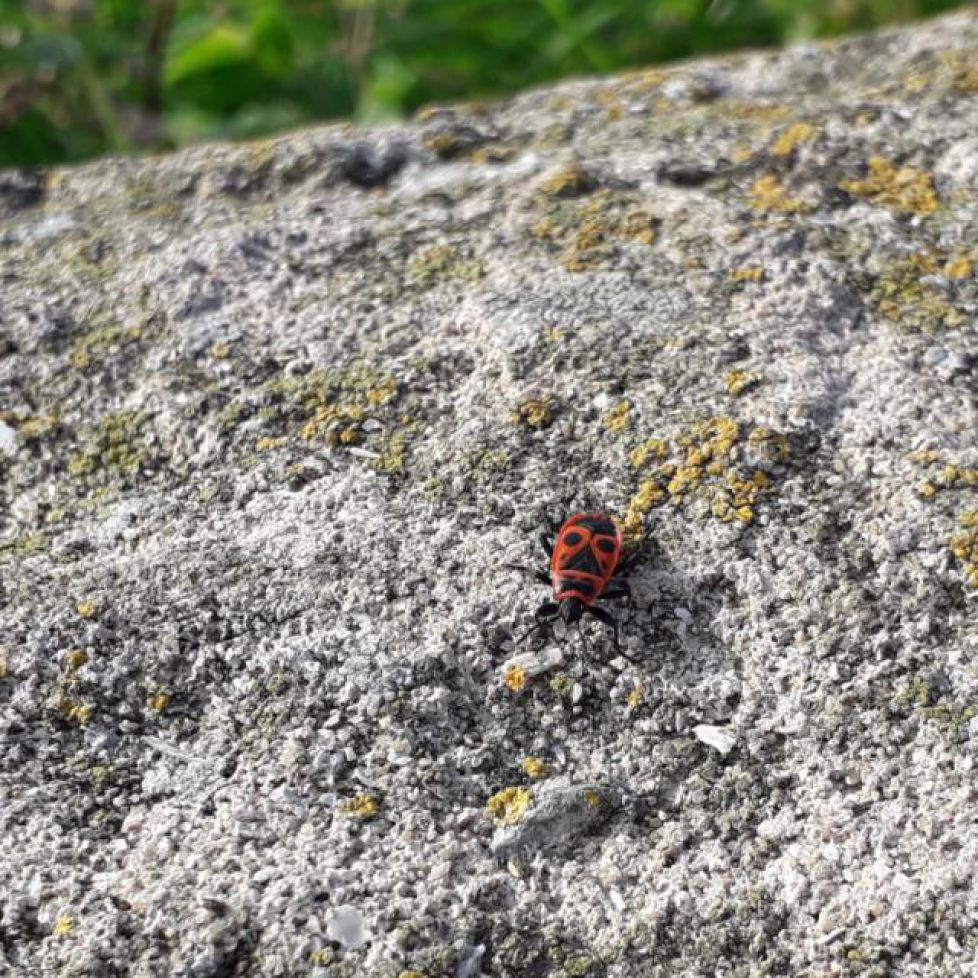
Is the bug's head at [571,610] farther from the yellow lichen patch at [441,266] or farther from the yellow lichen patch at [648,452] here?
the yellow lichen patch at [441,266]

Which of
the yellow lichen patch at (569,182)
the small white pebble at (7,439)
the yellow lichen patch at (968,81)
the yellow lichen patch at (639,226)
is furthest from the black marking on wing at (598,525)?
the yellow lichen patch at (968,81)

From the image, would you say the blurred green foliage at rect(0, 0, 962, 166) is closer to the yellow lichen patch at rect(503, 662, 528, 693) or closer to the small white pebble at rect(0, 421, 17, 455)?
the small white pebble at rect(0, 421, 17, 455)

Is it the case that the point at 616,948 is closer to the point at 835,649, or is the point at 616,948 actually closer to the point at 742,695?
the point at 742,695

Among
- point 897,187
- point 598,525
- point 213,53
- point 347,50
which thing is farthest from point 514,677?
point 347,50

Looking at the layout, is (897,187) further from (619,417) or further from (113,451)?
(113,451)

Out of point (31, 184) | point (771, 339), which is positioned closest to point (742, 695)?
point (771, 339)

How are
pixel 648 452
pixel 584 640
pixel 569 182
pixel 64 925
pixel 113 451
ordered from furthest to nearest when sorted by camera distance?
pixel 569 182
pixel 113 451
pixel 648 452
pixel 584 640
pixel 64 925
